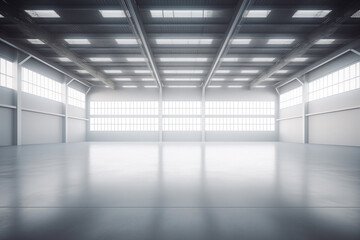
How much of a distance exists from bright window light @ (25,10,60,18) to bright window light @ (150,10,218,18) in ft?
21.1

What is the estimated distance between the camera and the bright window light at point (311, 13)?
12725 millimetres

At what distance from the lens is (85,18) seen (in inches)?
532

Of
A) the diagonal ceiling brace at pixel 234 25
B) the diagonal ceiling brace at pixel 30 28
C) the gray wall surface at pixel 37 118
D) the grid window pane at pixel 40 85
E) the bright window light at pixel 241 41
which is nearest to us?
the diagonal ceiling brace at pixel 234 25

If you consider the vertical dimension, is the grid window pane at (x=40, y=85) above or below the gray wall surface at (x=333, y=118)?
above

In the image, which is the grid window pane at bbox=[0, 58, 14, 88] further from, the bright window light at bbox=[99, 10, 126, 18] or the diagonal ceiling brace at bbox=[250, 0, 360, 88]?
the diagonal ceiling brace at bbox=[250, 0, 360, 88]

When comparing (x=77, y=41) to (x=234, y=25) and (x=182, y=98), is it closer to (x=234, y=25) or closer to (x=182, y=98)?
(x=234, y=25)

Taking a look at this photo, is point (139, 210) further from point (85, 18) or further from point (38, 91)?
point (38, 91)

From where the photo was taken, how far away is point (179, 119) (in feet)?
101

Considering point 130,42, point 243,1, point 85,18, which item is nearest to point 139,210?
point 243,1

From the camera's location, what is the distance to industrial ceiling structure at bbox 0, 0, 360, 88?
1216 cm

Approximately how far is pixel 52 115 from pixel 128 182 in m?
24.4

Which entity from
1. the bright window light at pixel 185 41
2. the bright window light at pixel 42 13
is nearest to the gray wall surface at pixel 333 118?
the bright window light at pixel 185 41

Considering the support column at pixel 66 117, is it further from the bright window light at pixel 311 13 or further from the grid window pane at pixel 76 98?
the bright window light at pixel 311 13

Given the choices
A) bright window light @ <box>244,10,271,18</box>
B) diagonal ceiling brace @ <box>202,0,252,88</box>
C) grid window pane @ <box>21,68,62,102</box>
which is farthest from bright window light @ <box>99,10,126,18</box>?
grid window pane @ <box>21,68,62,102</box>
